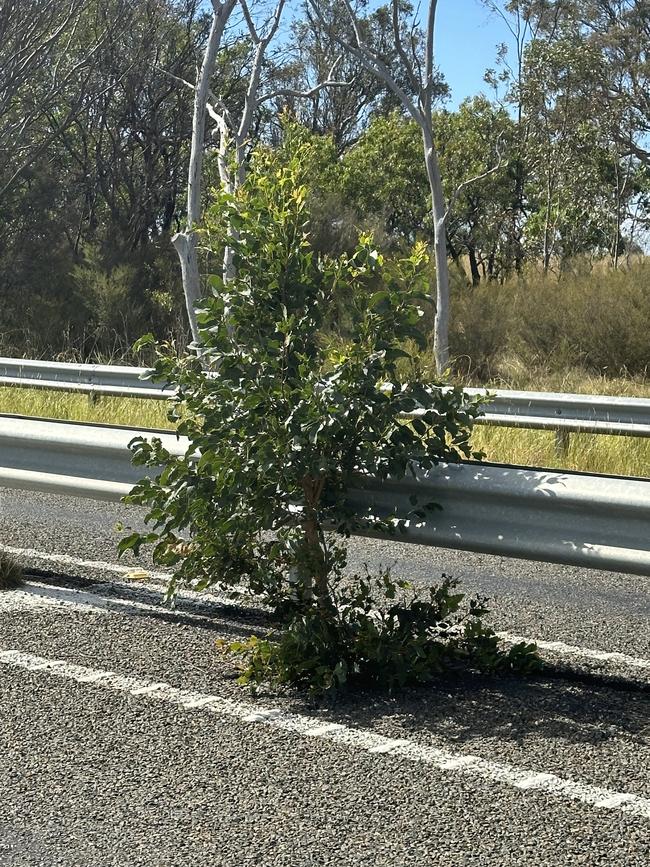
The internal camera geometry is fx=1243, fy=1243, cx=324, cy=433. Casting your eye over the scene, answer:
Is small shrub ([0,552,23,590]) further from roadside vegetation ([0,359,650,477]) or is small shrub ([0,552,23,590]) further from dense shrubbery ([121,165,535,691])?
dense shrubbery ([121,165,535,691])

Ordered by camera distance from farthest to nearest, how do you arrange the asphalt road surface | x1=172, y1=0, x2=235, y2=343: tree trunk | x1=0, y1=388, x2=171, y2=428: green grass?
x1=172, y1=0, x2=235, y2=343: tree trunk → x1=0, y1=388, x2=171, y2=428: green grass → the asphalt road surface

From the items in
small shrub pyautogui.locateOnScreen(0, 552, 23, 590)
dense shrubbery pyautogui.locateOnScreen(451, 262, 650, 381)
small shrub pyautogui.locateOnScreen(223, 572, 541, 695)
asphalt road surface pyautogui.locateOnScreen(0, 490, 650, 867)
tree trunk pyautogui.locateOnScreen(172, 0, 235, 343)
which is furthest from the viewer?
dense shrubbery pyautogui.locateOnScreen(451, 262, 650, 381)

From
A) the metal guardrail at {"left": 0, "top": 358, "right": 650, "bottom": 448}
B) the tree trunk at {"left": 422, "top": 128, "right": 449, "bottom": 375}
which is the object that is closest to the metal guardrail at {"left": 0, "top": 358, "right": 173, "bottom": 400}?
the metal guardrail at {"left": 0, "top": 358, "right": 650, "bottom": 448}

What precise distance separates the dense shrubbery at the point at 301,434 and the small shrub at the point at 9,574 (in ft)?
4.17

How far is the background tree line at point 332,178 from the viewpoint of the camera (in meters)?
27.3

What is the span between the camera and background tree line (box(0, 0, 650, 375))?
89.7 ft

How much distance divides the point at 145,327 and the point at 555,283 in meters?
10.8

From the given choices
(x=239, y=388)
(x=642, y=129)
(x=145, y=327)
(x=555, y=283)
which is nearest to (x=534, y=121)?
(x=642, y=129)

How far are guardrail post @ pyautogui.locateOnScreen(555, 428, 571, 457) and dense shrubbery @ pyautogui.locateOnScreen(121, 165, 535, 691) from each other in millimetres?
5903

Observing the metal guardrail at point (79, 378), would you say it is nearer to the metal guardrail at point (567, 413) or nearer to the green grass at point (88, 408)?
the green grass at point (88, 408)

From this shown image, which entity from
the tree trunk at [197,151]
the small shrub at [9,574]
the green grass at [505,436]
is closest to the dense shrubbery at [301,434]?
the small shrub at [9,574]

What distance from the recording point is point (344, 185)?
A: 1631 inches

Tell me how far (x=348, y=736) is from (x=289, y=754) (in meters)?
0.24

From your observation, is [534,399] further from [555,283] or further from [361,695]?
[555,283]
